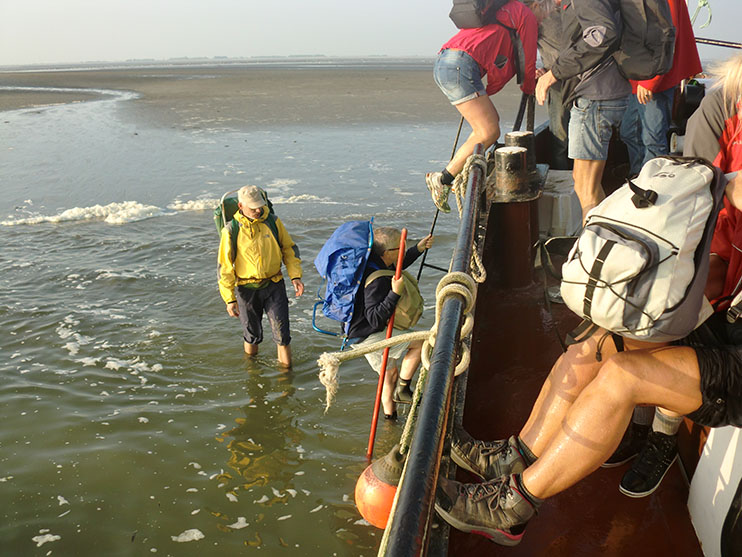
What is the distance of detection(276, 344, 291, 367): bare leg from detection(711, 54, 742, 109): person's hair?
14.7ft

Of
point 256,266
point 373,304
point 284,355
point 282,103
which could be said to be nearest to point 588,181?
point 373,304

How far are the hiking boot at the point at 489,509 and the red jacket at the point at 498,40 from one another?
3.54 m

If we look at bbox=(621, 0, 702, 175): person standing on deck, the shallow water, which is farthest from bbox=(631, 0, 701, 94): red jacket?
the shallow water

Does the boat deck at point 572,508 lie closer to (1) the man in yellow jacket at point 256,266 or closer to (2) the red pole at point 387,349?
(2) the red pole at point 387,349

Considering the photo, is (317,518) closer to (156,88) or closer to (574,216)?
(574,216)

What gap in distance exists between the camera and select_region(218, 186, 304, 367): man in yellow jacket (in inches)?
211

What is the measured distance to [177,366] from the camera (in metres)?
6.38

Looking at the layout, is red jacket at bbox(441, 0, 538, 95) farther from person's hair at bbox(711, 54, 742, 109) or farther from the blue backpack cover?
person's hair at bbox(711, 54, 742, 109)

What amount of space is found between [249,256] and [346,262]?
5.36 feet

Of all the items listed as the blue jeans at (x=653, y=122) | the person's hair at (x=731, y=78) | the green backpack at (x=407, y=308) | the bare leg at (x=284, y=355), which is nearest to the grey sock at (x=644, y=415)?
the person's hair at (x=731, y=78)

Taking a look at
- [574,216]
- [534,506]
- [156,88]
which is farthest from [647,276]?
[156,88]

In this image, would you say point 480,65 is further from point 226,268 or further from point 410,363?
point 226,268

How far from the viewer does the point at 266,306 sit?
5855 millimetres

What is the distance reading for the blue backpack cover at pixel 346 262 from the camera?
13.3 feet
